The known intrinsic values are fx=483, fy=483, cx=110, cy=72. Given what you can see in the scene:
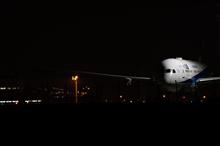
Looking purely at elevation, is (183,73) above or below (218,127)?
above

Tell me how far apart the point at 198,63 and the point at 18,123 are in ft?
140

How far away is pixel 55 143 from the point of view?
14.2 meters

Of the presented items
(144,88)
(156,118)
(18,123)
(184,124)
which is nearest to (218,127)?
(184,124)

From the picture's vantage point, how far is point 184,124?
17.2 m

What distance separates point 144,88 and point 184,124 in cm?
3456

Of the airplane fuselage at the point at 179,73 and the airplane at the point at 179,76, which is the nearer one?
the airplane at the point at 179,76

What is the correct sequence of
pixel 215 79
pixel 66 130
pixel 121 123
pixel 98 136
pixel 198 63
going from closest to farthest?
pixel 98 136, pixel 66 130, pixel 121 123, pixel 215 79, pixel 198 63

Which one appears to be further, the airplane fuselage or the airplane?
the airplane fuselage

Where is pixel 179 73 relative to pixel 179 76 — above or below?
above

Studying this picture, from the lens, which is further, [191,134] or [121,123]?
[121,123]

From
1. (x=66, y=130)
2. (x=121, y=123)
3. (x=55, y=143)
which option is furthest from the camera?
(x=121, y=123)

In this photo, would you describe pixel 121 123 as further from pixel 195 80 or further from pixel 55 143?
pixel 195 80

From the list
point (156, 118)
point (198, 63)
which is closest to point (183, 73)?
point (198, 63)

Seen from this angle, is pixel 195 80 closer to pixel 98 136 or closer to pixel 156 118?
pixel 156 118
